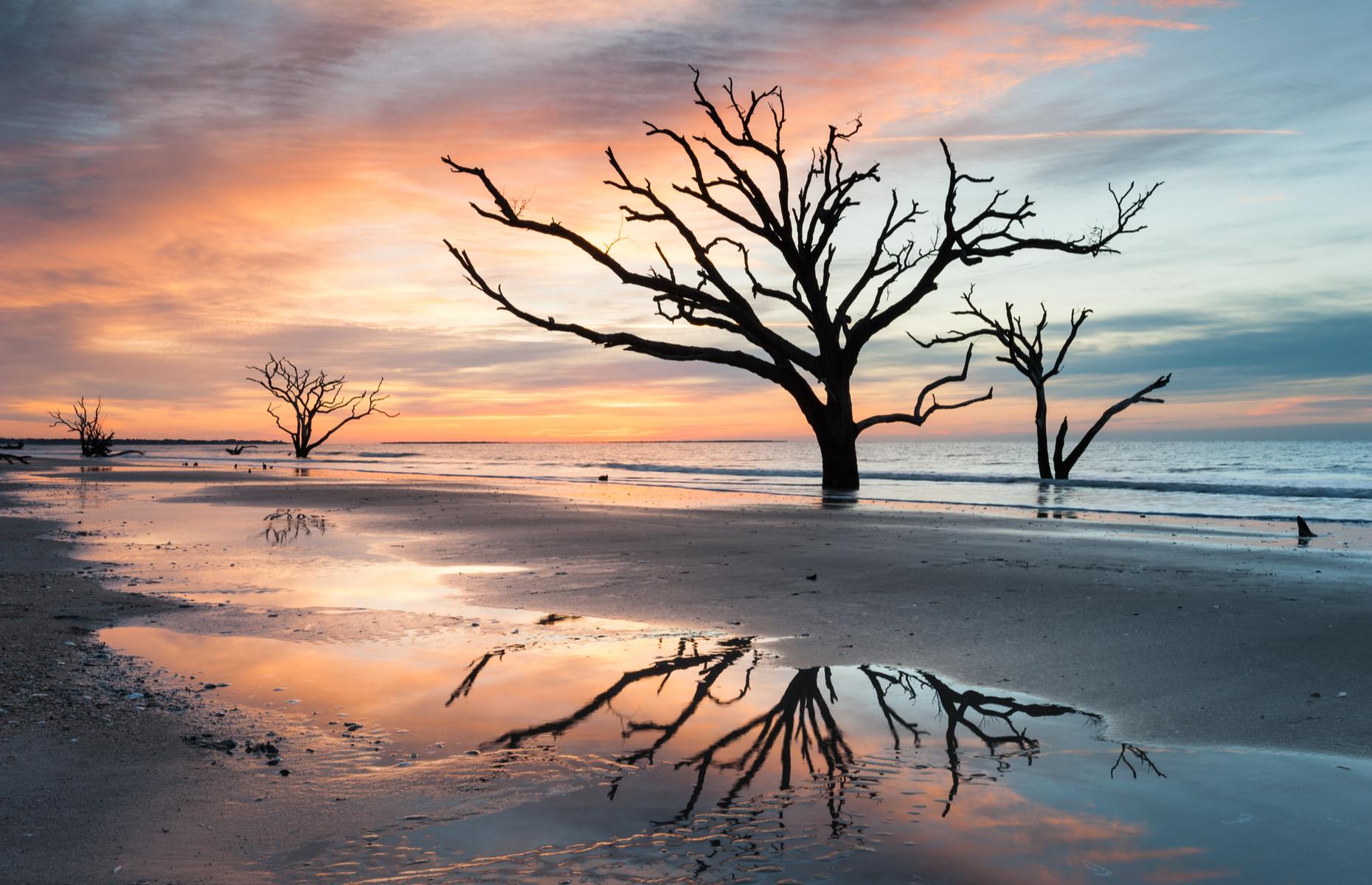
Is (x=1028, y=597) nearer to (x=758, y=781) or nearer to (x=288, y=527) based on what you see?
(x=758, y=781)

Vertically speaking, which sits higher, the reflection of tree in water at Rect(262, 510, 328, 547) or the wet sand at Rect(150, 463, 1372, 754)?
the reflection of tree in water at Rect(262, 510, 328, 547)

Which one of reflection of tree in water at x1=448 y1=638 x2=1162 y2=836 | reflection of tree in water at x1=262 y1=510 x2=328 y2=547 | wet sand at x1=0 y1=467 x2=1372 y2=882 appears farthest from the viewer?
reflection of tree in water at x1=262 y1=510 x2=328 y2=547

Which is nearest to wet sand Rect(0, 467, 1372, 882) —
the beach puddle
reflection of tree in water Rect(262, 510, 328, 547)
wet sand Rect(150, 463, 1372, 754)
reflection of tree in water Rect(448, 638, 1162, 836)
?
wet sand Rect(150, 463, 1372, 754)

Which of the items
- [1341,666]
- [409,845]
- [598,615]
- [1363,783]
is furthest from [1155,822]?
[598,615]

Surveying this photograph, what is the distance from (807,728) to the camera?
3.58m

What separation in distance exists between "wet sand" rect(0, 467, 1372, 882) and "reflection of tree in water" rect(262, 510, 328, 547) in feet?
3.13

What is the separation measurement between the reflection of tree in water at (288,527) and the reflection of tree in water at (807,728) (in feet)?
23.9

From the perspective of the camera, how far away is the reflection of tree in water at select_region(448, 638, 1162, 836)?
9.96 ft

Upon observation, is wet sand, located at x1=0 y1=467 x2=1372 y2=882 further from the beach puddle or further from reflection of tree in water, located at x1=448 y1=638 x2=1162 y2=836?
reflection of tree in water, located at x1=448 y1=638 x2=1162 y2=836

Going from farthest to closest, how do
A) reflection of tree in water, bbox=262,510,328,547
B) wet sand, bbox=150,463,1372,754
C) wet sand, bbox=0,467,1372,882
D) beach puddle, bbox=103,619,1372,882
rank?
reflection of tree in water, bbox=262,510,328,547, wet sand, bbox=150,463,1372,754, wet sand, bbox=0,467,1372,882, beach puddle, bbox=103,619,1372,882

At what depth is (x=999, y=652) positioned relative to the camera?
4.96 m

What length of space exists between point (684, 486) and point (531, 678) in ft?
68.7

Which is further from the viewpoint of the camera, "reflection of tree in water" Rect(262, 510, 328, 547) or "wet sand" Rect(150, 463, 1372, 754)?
"reflection of tree in water" Rect(262, 510, 328, 547)

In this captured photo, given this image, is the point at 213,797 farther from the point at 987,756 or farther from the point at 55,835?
the point at 987,756
